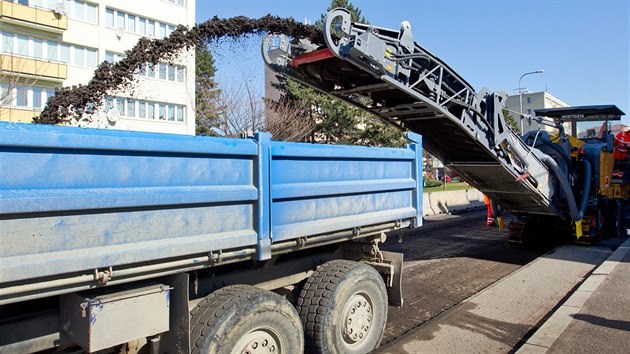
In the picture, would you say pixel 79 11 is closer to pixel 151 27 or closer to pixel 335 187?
pixel 151 27

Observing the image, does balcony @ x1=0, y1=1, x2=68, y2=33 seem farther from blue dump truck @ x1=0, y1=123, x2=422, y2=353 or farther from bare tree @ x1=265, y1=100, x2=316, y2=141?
blue dump truck @ x1=0, y1=123, x2=422, y2=353

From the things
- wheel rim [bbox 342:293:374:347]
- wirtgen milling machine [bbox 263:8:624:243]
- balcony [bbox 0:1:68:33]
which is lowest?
wheel rim [bbox 342:293:374:347]

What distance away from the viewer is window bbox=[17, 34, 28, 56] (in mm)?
26531

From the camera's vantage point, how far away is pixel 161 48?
670 centimetres

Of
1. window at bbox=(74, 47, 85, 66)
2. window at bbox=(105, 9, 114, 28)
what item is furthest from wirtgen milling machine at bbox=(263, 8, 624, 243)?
window at bbox=(105, 9, 114, 28)

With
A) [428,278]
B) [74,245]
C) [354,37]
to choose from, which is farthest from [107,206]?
[428,278]

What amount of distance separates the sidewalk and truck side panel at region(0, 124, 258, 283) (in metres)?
3.33

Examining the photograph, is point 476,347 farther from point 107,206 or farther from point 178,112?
point 178,112

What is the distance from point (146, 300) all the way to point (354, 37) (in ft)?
12.4

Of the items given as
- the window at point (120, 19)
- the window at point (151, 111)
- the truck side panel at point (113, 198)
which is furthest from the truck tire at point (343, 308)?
the window at point (120, 19)

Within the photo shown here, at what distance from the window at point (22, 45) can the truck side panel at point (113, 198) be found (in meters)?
29.3

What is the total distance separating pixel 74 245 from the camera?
243 centimetres

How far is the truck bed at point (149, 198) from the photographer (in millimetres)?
2262

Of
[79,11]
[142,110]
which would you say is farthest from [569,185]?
[79,11]
